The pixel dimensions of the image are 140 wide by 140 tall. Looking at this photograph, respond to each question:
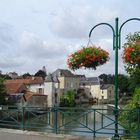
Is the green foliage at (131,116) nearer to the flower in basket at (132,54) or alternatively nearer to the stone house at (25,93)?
the flower in basket at (132,54)

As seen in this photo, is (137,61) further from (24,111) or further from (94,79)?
(94,79)

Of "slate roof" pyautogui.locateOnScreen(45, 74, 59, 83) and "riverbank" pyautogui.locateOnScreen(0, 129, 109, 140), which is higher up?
"slate roof" pyautogui.locateOnScreen(45, 74, 59, 83)

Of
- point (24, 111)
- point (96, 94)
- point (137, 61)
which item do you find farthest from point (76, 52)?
point (96, 94)

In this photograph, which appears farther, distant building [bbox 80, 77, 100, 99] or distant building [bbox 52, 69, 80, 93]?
distant building [bbox 80, 77, 100, 99]

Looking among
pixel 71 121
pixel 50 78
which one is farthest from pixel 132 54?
pixel 50 78

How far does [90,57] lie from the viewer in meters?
12.2

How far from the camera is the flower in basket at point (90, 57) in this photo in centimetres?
1223

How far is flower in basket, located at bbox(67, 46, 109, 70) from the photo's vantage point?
12.2 meters

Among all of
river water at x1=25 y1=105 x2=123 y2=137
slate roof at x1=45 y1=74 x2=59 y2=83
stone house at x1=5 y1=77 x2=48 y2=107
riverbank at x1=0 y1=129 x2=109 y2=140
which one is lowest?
riverbank at x1=0 y1=129 x2=109 y2=140

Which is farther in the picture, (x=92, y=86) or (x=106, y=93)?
(x=92, y=86)

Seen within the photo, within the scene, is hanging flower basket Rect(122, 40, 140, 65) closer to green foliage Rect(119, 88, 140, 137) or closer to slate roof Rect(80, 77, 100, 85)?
green foliage Rect(119, 88, 140, 137)

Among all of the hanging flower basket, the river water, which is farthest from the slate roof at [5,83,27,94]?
the hanging flower basket

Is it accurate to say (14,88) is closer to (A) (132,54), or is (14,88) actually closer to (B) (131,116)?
(B) (131,116)

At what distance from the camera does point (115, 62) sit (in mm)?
12375
